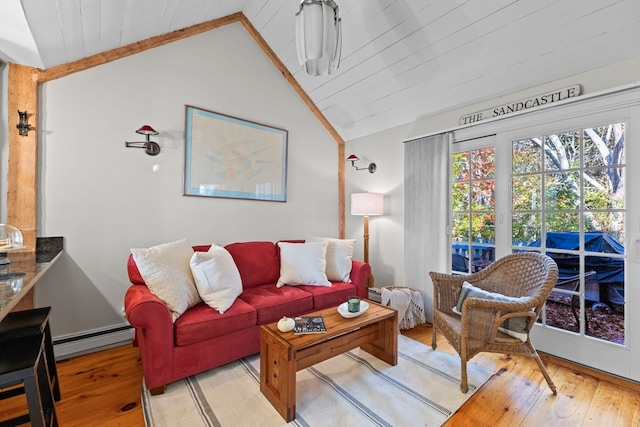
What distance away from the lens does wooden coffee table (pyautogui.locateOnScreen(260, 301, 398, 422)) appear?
5.12ft

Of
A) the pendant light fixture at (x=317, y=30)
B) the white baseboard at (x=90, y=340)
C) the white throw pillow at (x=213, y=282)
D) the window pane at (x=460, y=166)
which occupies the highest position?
the pendant light fixture at (x=317, y=30)

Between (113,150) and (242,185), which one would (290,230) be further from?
(113,150)

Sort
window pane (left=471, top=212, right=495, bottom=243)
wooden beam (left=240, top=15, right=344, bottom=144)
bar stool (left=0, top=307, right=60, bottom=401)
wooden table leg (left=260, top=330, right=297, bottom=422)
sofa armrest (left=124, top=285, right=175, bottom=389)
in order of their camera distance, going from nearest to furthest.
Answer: bar stool (left=0, top=307, right=60, bottom=401)
wooden table leg (left=260, top=330, right=297, bottom=422)
sofa armrest (left=124, top=285, right=175, bottom=389)
window pane (left=471, top=212, right=495, bottom=243)
wooden beam (left=240, top=15, right=344, bottom=144)

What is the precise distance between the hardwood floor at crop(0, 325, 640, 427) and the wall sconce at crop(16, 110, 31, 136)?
5.79 feet

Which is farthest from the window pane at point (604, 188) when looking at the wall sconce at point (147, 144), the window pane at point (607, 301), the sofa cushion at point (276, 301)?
the wall sconce at point (147, 144)

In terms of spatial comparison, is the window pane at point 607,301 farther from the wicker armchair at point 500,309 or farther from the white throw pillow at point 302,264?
the white throw pillow at point 302,264

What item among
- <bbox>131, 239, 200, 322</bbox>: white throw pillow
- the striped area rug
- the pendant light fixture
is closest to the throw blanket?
the striped area rug

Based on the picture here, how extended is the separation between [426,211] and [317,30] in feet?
6.97

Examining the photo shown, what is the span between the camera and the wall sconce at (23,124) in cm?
202

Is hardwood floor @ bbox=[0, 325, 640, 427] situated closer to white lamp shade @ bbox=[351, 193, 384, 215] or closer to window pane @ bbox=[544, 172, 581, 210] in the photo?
window pane @ bbox=[544, 172, 581, 210]

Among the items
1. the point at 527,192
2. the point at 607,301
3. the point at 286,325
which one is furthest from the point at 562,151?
the point at 286,325

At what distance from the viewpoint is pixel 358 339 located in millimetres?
2029

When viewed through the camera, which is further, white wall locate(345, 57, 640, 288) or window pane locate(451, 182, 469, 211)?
white wall locate(345, 57, 640, 288)

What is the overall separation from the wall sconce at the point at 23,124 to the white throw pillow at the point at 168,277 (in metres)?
1.21
